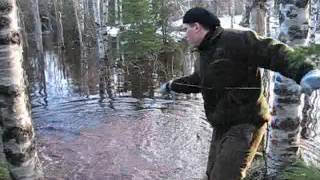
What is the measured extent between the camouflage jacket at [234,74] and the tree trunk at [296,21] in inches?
73.0

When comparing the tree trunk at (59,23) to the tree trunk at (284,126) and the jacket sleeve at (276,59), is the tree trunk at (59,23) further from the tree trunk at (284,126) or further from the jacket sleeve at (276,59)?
the jacket sleeve at (276,59)

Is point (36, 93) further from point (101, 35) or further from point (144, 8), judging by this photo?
point (144, 8)

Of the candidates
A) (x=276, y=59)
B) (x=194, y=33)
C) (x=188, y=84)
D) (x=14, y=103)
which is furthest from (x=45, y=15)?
(x=276, y=59)

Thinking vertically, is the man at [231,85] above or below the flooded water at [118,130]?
above

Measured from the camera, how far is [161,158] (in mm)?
9078

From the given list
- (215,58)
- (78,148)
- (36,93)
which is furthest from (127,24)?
(215,58)

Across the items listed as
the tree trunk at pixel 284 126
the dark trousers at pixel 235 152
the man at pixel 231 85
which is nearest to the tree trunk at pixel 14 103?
the man at pixel 231 85

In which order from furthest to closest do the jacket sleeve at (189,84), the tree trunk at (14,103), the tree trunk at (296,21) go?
the tree trunk at (296,21) < the tree trunk at (14,103) < the jacket sleeve at (189,84)

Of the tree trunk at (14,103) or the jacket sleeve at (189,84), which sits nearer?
the jacket sleeve at (189,84)

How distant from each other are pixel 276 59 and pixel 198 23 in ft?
2.65

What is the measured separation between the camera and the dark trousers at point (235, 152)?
14.5 ft

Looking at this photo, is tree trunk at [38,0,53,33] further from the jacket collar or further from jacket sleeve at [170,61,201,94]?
the jacket collar

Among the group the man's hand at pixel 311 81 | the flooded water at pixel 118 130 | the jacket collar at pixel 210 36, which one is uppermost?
the jacket collar at pixel 210 36

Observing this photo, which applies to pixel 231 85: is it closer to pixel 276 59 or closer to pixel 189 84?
pixel 276 59
